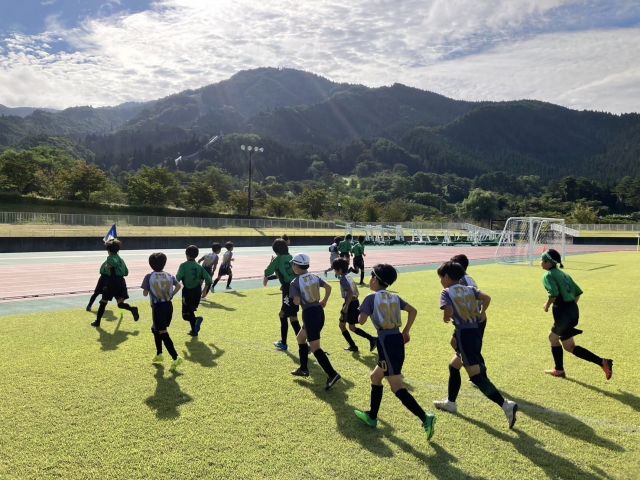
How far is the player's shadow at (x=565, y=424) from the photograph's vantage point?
4.81 metres

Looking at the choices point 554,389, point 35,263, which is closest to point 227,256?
point 554,389

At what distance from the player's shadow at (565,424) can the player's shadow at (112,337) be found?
21.2 feet

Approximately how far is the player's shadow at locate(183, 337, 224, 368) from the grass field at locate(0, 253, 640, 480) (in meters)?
0.03

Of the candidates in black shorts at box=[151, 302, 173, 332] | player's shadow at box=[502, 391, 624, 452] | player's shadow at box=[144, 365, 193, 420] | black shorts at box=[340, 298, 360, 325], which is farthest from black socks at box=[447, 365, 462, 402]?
black shorts at box=[151, 302, 173, 332]

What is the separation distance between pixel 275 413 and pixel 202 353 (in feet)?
9.53

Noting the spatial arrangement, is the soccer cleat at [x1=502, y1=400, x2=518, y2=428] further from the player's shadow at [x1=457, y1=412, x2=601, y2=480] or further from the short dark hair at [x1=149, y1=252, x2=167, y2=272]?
the short dark hair at [x1=149, y1=252, x2=167, y2=272]

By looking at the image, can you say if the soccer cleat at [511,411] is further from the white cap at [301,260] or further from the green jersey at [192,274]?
the green jersey at [192,274]

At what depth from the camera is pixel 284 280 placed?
8555 mm

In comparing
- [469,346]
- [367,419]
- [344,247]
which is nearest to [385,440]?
[367,419]

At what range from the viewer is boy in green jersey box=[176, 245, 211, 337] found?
8.70m

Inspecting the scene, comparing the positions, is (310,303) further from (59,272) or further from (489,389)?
(59,272)

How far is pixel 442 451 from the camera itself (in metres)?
4.57

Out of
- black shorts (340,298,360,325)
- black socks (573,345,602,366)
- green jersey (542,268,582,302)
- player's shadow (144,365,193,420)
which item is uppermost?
green jersey (542,268,582,302)

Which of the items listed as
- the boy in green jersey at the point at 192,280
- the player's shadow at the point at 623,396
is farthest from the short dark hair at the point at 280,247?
the player's shadow at the point at 623,396
